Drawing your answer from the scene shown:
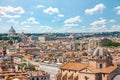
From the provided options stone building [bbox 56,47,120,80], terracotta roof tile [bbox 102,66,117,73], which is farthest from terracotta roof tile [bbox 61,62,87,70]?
terracotta roof tile [bbox 102,66,117,73]

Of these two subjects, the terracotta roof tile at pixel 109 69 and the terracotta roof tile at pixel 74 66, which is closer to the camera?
the terracotta roof tile at pixel 109 69

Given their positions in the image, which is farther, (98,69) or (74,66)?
(74,66)

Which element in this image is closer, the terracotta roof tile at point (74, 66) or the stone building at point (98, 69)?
the stone building at point (98, 69)

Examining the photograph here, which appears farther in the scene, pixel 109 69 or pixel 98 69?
pixel 98 69

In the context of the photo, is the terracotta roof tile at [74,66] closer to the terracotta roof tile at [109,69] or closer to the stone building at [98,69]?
the stone building at [98,69]

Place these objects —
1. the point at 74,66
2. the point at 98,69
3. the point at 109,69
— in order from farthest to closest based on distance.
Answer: the point at 74,66
the point at 98,69
the point at 109,69

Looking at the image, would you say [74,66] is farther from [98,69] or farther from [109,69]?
A: [109,69]

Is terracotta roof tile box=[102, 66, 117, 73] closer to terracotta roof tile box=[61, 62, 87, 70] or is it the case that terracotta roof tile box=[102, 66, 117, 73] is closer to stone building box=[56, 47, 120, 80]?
stone building box=[56, 47, 120, 80]

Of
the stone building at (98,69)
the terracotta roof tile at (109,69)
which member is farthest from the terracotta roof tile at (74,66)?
the terracotta roof tile at (109,69)

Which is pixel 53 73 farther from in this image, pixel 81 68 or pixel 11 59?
pixel 11 59

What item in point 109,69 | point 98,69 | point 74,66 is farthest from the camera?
point 74,66

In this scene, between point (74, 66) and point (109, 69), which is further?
point (74, 66)

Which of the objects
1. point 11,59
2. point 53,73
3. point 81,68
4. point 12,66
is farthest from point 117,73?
point 11,59

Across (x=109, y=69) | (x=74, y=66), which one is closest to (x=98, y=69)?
(x=109, y=69)
